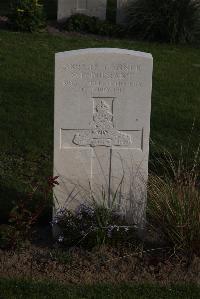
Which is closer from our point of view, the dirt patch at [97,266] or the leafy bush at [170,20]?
the dirt patch at [97,266]

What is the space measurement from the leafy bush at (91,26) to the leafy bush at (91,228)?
8.95 m

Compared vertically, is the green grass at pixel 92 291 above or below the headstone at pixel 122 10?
below

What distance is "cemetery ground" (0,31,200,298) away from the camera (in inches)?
220

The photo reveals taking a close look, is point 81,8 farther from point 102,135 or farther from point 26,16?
point 102,135

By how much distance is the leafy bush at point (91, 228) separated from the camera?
19.2 feet

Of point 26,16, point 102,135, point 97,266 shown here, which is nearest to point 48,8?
point 26,16

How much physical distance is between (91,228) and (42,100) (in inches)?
171

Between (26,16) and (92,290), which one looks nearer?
(92,290)

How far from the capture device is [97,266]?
5723 millimetres

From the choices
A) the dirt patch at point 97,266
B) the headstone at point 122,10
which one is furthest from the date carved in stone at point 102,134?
the headstone at point 122,10

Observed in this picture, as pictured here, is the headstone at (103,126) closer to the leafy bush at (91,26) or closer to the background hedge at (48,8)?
the leafy bush at (91,26)

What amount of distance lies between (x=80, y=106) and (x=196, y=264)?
154 centimetres

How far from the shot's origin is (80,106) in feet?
19.0

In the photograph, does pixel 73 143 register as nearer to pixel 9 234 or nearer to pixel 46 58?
pixel 9 234
